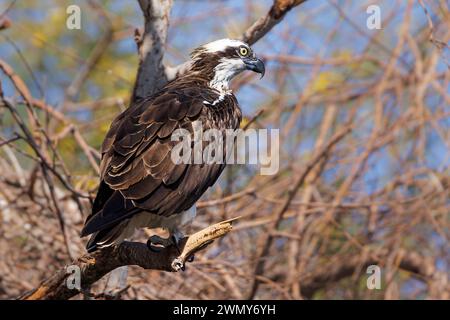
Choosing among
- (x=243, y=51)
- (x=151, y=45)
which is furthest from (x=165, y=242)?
(x=243, y=51)

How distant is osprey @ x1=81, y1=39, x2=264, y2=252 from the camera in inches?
173

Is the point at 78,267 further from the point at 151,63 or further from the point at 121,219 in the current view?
the point at 151,63

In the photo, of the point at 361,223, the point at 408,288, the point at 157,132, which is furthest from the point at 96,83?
the point at 157,132

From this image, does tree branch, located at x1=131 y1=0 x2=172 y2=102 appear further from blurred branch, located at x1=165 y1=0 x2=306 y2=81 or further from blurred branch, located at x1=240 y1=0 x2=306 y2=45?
blurred branch, located at x1=240 y1=0 x2=306 y2=45

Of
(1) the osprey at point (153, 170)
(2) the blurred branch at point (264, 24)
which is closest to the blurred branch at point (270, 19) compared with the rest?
(2) the blurred branch at point (264, 24)

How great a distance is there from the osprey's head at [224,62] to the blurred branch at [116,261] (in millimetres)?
1573

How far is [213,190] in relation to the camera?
7141 mm

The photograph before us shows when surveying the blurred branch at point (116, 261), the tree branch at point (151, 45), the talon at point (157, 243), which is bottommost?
the blurred branch at point (116, 261)

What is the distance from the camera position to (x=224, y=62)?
19.1 feet

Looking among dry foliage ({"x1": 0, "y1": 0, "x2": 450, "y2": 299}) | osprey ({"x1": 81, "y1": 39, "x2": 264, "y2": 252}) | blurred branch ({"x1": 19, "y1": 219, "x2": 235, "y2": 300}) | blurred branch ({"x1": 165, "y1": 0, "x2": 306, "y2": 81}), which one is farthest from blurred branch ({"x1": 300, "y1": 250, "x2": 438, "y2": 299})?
blurred branch ({"x1": 19, "y1": 219, "x2": 235, "y2": 300})

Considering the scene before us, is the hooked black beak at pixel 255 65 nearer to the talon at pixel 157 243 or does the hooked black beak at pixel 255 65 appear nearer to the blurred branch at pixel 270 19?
the blurred branch at pixel 270 19

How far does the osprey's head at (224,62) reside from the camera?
5789 mm
